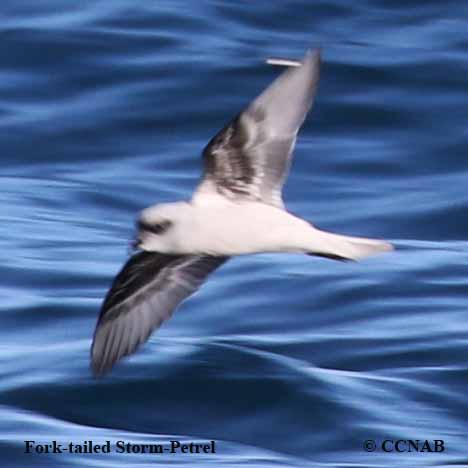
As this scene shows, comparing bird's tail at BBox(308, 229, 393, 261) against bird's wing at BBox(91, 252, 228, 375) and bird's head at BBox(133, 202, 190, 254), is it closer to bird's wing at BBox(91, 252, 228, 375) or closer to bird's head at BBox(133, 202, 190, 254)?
bird's head at BBox(133, 202, 190, 254)

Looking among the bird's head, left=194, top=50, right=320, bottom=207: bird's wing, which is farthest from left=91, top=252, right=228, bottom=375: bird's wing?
the bird's head

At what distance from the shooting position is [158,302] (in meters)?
8.48

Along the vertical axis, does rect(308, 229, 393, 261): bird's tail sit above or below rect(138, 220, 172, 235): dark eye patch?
below

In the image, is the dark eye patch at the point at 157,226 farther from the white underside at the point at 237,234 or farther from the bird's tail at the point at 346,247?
the bird's tail at the point at 346,247

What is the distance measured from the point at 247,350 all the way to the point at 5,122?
242 inches

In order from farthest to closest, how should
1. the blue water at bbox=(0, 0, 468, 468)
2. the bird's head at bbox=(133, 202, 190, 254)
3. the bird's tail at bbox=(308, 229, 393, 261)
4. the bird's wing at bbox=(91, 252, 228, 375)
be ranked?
the blue water at bbox=(0, 0, 468, 468)
the bird's wing at bbox=(91, 252, 228, 375)
the bird's head at bbox=(133, 202, 190, 254)
the bird's tail at bbox=(308, 229, 393, 261)

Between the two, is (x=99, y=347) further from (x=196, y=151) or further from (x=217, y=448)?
(x=196, y=151)

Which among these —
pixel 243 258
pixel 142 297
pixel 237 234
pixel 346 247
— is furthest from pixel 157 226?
pixel 243 258

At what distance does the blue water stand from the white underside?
15.6 feet

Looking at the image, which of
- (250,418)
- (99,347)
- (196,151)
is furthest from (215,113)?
(99,347)

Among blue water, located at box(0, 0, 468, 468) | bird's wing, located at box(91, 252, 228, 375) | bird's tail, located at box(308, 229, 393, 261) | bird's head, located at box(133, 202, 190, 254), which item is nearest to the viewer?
bird's tail, located at box(308, 229, 393, 261)

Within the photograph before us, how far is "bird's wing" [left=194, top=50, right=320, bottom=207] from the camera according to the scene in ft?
24.7

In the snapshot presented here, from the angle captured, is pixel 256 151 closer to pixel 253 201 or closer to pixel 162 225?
pixel 253 201

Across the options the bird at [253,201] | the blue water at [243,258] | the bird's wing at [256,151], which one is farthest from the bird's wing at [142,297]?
the blue water at [243,258]
